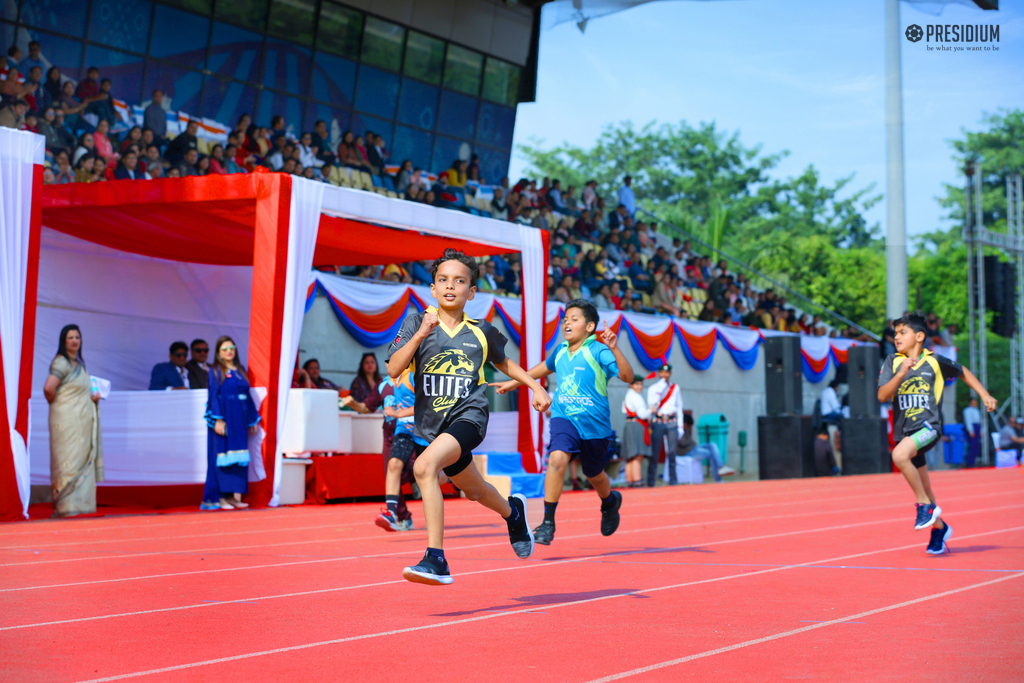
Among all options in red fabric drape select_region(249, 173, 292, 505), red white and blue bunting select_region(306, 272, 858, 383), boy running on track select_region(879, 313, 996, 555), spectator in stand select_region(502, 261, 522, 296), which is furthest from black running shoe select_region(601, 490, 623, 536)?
spectator in stand select_region(502, 261, 522, 296)

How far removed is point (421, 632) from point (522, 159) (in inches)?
2358

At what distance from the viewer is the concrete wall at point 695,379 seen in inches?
670

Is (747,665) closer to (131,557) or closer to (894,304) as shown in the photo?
(131,557)

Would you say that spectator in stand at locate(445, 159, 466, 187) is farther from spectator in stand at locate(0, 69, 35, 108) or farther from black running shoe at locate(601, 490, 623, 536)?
black running shoe at locate(601, 490, 623, 536)

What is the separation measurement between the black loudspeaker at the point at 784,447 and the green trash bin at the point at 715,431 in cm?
109

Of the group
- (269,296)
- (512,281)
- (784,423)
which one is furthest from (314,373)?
(784,423)

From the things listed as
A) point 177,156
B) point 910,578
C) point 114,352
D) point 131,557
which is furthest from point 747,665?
point 177,156

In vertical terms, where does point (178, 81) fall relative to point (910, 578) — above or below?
above

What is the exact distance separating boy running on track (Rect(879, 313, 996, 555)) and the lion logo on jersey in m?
4.09

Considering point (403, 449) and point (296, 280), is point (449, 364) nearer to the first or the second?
point (403, 449)

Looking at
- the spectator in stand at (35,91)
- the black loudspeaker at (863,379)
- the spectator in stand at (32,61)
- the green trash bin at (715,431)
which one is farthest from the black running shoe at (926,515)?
the black loudspeaker at (863,379)

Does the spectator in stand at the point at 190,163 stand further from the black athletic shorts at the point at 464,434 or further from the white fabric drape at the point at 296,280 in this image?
the black athletic shorts at the point at 464,434

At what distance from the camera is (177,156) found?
55.8 ft

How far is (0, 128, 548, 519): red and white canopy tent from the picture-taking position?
10875 millimetres
